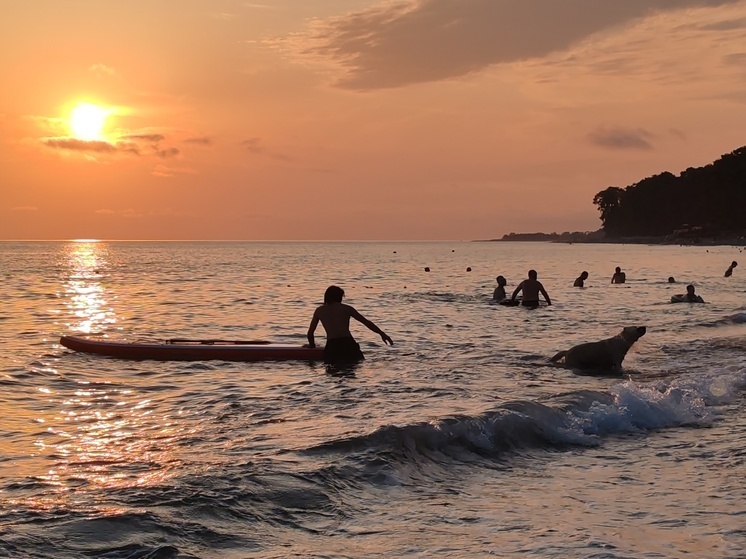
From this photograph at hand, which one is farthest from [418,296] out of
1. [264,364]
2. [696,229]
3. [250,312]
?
[696,229]

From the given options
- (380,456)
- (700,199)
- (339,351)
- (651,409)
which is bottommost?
(380,456)

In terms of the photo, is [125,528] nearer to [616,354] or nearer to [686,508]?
[686,508]

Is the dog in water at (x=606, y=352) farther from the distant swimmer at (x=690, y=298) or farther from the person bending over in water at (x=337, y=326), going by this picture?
the distant swimmer at (x=690, y=298)

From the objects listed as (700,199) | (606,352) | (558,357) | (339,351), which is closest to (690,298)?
(558,357)

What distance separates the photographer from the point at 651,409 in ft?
37.3

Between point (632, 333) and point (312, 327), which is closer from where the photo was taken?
point (632, 333)

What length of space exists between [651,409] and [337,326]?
7183mm

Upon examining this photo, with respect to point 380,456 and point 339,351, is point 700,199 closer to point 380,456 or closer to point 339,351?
point 339,351

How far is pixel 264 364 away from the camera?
17.4 m

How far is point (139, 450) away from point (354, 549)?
4216 millimetres

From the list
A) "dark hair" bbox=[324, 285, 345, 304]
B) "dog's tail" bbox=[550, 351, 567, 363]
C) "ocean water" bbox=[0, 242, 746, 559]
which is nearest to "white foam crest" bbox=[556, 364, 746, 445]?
"ocean water" bbox=[0, 242, 746, 559]

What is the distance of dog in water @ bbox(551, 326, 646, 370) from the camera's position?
624 inches

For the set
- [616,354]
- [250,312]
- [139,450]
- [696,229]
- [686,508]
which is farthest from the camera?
[696,229]

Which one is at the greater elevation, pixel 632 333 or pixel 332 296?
Answer: pixel 332 296
